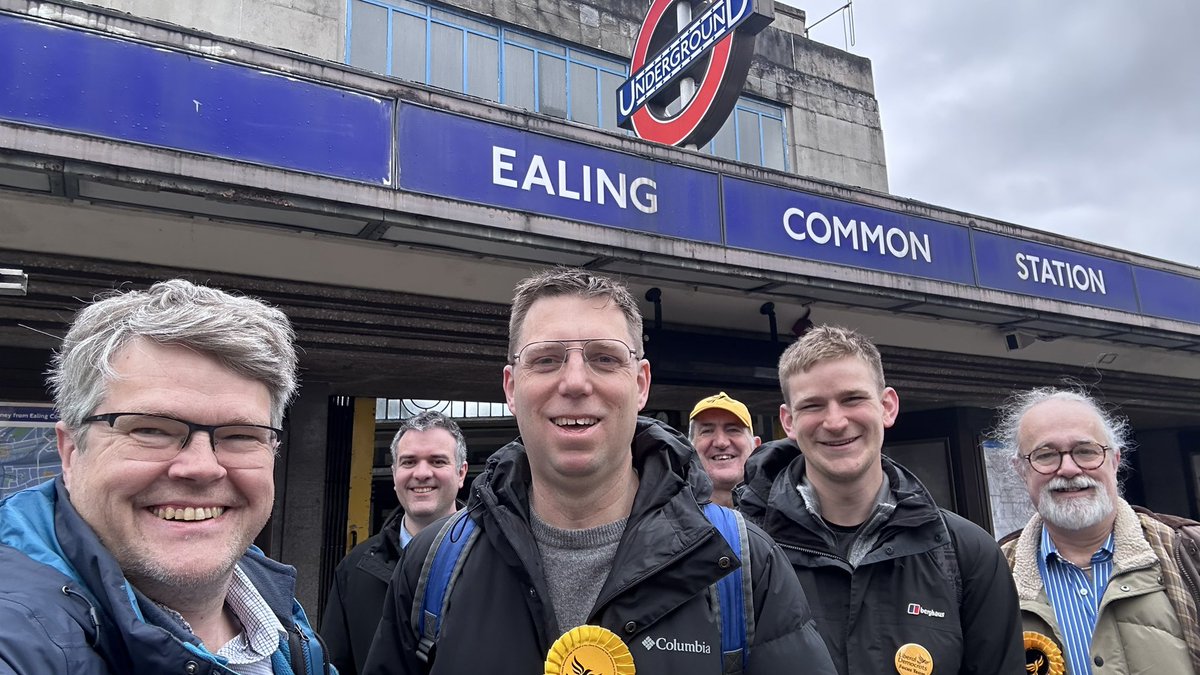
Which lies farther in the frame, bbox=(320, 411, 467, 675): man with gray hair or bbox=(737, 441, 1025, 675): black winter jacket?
bbox=(320, 411, 467, 675): man with gray hair

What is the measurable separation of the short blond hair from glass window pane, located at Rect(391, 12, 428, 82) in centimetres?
826

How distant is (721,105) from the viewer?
325 inches

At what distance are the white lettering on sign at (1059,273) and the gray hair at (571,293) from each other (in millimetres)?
7112

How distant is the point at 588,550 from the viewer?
2.04 metres

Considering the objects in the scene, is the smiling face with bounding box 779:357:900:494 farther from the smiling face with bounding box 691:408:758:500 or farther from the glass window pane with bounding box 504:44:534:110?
the glass window pane with bounding box 504:44:534:110

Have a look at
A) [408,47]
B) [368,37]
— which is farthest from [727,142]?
[368,37]

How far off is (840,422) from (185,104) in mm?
3949

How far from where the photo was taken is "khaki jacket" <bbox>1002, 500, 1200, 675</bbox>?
264 cm

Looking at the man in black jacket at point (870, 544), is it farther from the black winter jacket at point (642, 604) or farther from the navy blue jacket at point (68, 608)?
the navy blue jacket at point (68, 608)

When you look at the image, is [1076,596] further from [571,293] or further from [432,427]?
[432,427]

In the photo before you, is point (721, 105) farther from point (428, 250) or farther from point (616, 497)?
point (616, 497)

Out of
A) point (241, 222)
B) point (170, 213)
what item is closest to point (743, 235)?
point (241, 222)

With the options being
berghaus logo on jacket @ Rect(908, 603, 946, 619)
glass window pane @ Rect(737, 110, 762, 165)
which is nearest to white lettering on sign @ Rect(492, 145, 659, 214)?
berghaus logo on jacket @ Rect(908, 603, 946, 619)

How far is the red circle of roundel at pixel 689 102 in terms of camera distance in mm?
8219
